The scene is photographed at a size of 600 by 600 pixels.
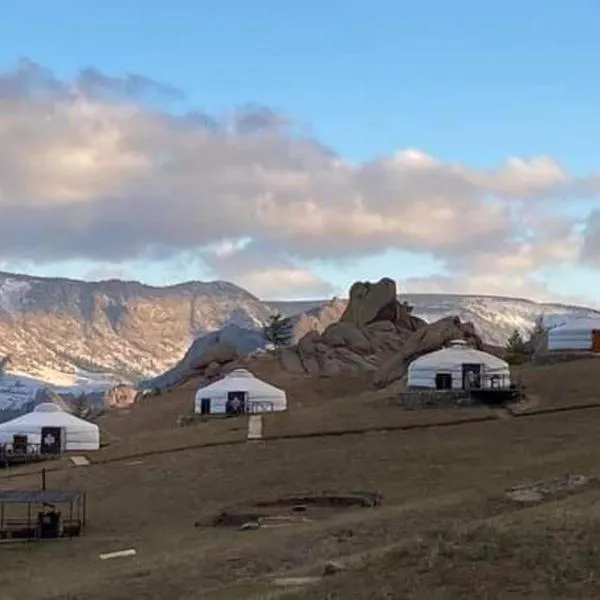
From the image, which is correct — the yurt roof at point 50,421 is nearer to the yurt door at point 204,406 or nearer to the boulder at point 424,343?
the yurt door at point 204,406

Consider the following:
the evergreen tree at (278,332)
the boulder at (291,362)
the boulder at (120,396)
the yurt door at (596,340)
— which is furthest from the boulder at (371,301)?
the boulder at (120,396)

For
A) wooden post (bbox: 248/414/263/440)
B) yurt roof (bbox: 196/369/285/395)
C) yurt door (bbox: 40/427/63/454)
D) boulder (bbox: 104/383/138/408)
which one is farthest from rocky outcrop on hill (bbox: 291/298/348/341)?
wooden post (bbox: 248/414/263/440)

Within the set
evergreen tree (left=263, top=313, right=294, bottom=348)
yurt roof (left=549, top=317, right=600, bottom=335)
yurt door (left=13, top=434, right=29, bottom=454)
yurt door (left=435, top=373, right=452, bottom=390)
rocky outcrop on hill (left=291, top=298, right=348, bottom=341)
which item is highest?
rocky outcrop on hill (left=291, top=298, right=348, bottom=341)

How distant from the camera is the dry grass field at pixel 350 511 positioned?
1593 cm

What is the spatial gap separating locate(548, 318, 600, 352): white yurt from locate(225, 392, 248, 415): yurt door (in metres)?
17.3

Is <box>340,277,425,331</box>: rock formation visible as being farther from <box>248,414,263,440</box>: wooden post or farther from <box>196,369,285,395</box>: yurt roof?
<box>248,414,263,440</box>: wooden post

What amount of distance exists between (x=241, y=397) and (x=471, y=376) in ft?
38.0

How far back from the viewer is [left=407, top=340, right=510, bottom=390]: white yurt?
59750 millimetres

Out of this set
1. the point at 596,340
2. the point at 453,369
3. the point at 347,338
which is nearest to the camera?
the point at 453,369

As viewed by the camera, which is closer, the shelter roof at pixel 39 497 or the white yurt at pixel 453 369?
the shelter roof at pixel 39 497

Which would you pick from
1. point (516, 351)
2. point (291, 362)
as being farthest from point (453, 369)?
point (516, 351)

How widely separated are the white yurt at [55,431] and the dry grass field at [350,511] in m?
2.44

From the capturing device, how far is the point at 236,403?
64062 mm

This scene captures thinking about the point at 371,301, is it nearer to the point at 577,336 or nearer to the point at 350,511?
the point at 577,336
